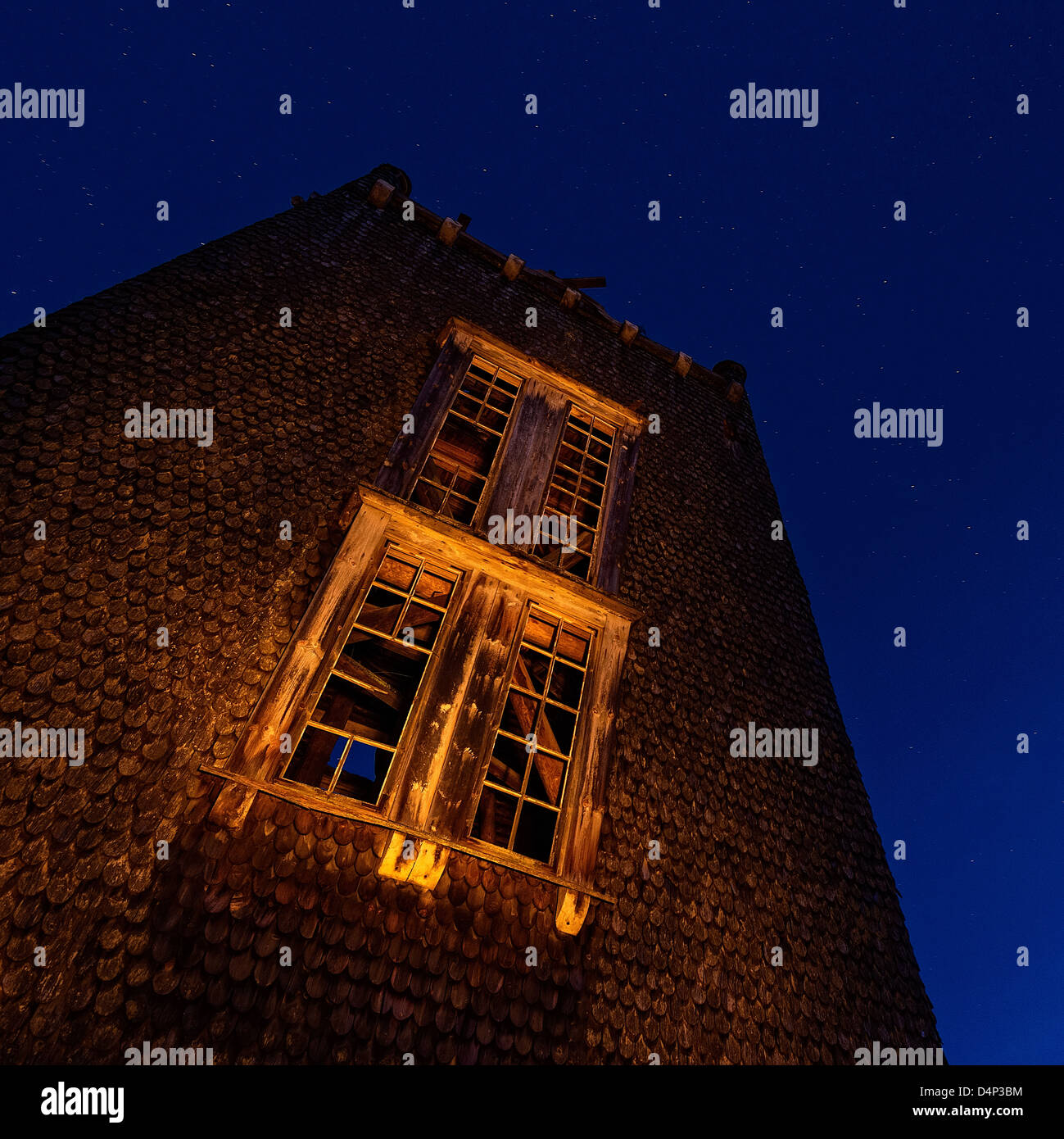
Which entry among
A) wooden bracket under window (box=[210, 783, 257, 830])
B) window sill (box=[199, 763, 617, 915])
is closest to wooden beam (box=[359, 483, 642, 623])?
window sill (box=[199, 763, 617, 915])

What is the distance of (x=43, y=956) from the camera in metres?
3.16

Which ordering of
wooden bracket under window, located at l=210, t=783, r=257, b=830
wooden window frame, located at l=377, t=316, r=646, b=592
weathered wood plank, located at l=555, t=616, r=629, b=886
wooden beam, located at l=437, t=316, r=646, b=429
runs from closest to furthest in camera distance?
wooden bracket under window, located at l=210, t=783, r=257, b=830
weathered wood plank, located at l=555, t=616, r=629, b=886
wooden window frame, located at l=377, t=316, r=646, b=592
wooden beam, located at l=437, t=316, r=646, b=429

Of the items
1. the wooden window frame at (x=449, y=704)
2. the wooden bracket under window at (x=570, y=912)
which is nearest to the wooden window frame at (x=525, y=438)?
the wooden window frame at (x=449, y=704)

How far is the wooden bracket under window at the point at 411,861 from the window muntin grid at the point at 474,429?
13.3ft

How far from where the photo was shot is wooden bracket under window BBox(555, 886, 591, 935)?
14.7 feet

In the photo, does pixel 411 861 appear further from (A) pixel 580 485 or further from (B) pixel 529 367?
(B) pixel 529 367

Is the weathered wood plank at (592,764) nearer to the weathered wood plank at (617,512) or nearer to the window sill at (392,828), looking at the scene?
the window sill at (392,828)

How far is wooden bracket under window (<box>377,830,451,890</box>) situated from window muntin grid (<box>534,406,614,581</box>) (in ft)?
10.2

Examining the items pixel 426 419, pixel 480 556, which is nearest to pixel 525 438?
pixel 426 419

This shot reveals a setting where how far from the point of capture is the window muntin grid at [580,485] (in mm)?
6848

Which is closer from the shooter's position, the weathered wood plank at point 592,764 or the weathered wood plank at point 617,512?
the weathered wood plank at point 592,764

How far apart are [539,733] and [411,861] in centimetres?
190

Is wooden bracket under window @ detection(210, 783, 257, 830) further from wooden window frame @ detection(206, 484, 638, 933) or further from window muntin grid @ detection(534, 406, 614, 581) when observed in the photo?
window muntin grid @ detection(534, 406, 614, 581)
